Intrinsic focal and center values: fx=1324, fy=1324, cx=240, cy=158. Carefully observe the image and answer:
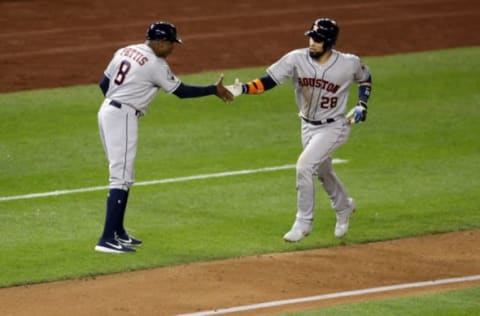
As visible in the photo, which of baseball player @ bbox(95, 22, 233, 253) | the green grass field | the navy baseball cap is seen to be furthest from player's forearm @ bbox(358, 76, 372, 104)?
the navy baseball cap

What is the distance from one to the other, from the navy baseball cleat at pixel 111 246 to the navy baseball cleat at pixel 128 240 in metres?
0.07

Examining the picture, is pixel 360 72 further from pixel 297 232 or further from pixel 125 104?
pixel 125 104

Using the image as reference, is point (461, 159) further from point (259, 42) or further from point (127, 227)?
point (259, 42)

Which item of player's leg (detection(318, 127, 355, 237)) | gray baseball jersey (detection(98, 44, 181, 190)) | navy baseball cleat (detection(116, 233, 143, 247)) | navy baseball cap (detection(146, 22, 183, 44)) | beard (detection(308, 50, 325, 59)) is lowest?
navy baseball cleat (detection(116, 233, 143, 247))

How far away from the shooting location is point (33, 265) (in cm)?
1112

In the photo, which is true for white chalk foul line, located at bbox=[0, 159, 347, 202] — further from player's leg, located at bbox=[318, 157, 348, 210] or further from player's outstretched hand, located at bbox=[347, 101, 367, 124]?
player's outstretched hand, located at bbox=[347, 101, 367, 124]

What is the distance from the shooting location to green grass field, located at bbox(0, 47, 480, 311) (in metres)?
11.8

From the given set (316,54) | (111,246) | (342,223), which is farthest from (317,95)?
(111,246)

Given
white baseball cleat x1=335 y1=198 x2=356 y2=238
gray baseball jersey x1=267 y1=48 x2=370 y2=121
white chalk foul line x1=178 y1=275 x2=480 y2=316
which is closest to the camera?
white chalk foul line x1=178 y1=275 x2=480 y2=316

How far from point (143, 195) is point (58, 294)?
3391 millimetres

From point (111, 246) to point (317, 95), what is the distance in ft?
7.43

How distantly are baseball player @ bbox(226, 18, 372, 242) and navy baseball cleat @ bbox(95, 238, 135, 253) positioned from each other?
1447 mm

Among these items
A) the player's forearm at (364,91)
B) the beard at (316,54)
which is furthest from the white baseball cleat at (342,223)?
the beard at (316,54)

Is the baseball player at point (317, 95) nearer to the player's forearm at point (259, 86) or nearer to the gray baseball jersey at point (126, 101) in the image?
the player's forearm at point (259, 86)
